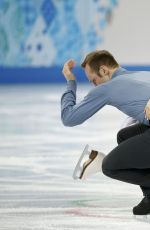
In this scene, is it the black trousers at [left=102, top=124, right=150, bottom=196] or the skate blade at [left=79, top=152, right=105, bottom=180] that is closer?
the black trousers at [left=102, top=124, right=150, bottom=196]

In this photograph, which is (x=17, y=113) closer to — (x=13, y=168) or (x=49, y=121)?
(x=49, y=121)

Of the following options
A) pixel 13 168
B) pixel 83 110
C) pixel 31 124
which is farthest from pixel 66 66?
pixel 31 124

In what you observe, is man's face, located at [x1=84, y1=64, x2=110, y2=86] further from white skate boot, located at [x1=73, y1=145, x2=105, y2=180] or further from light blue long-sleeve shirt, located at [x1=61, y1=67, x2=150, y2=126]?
white skate boot, located at [x1=73, y1=145, x2=105, y2=180]

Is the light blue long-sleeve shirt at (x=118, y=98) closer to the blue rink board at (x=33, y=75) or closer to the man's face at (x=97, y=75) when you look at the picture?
the man's face at (x=97, y=75)

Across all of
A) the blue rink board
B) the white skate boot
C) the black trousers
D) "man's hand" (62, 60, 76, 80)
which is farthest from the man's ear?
the blue rink board

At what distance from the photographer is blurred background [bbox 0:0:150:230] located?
13.1 ft

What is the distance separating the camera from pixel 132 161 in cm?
372

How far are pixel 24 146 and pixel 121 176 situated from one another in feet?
9.33

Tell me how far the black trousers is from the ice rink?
7.7 inches

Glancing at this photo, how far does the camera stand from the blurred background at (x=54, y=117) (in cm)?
400

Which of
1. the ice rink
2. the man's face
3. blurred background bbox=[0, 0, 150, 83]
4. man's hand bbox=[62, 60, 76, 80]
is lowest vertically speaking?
blurred background bbox=[0, 0, 150, 83]

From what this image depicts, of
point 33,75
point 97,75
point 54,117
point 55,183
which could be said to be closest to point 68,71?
point 97,75

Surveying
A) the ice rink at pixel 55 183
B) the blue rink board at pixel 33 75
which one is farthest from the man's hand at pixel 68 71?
the blue rink board at pixel 33 75

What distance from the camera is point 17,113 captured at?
9.35m
